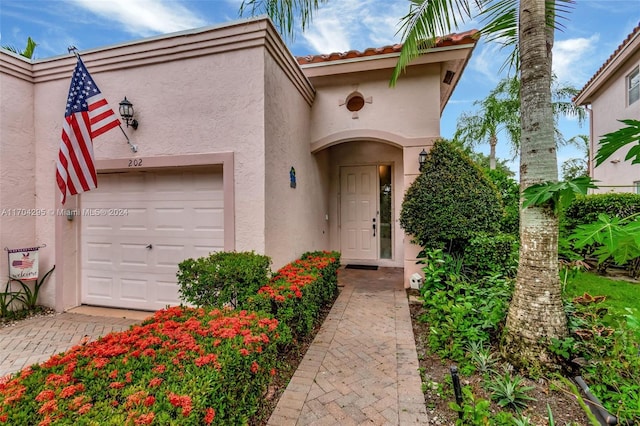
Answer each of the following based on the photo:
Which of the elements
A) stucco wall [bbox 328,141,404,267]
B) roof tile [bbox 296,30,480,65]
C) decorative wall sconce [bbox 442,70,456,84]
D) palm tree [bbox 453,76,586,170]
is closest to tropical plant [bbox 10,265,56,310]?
stucco wall [bbox 328,141,404,267]

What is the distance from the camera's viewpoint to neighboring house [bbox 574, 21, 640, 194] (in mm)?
7840

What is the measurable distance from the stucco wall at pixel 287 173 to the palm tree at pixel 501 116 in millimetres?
10546

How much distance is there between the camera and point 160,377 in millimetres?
1592

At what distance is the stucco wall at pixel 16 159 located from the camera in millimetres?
4578

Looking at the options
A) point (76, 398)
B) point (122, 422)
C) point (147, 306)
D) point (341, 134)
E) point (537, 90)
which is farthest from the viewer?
point (341, 134)

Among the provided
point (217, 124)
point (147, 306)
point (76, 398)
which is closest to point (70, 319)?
point (147, 306)

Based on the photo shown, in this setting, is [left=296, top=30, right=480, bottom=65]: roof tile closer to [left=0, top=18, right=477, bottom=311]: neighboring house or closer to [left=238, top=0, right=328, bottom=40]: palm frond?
[left=0, top=18, right=477, bottom=311]: neighboring house

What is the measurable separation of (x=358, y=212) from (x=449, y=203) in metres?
3.13

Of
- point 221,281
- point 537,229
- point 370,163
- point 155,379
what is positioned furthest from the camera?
point 370,163

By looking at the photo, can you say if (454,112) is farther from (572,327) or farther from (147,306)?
(147,306)

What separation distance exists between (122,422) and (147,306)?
13.9 ft

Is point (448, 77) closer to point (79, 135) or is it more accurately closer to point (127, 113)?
point (127, 113)

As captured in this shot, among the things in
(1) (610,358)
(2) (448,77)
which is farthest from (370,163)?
(1) (610,358)

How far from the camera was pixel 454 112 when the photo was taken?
14.4 m
